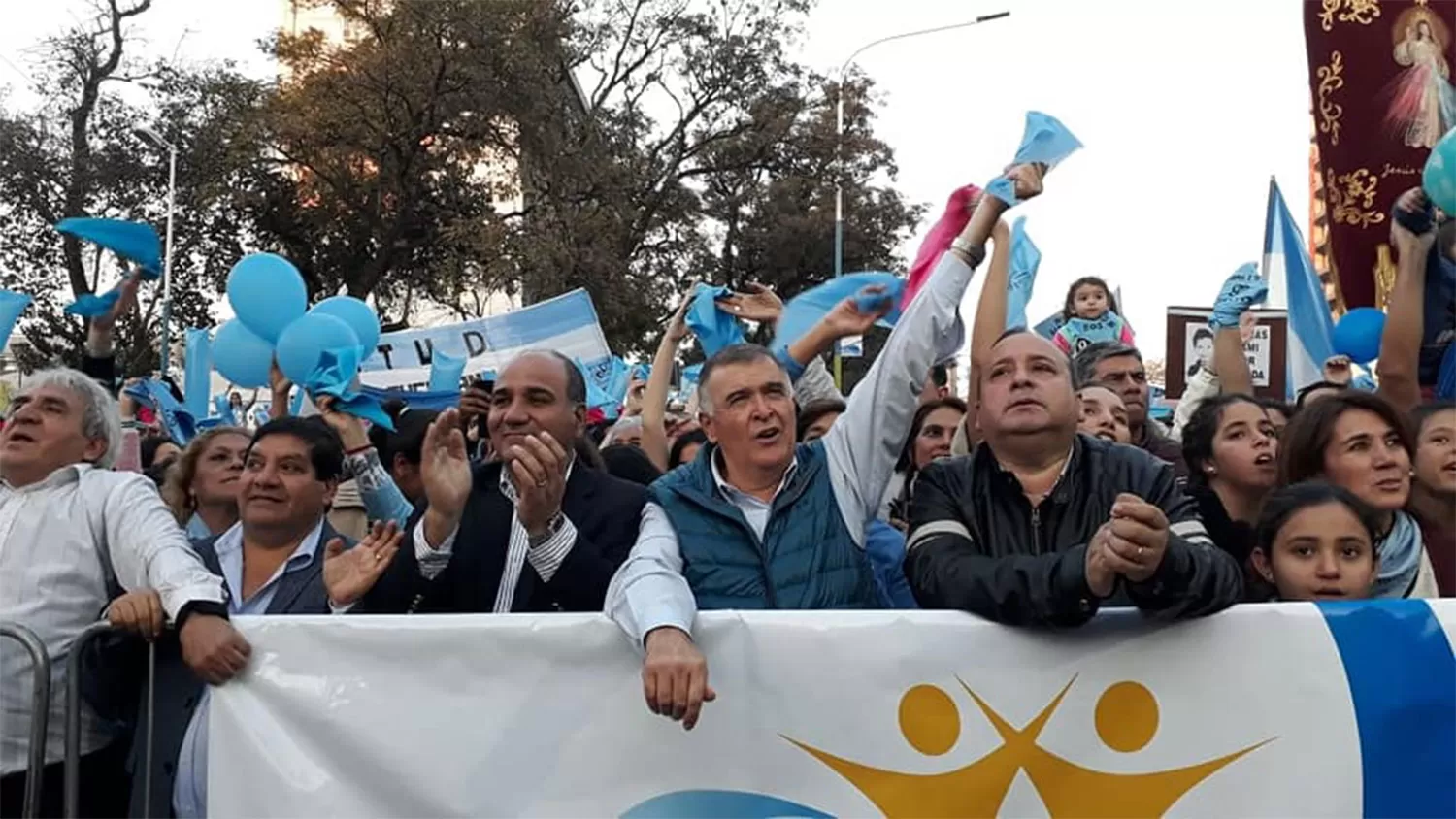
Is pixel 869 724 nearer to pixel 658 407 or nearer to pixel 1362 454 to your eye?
pixel 1362 454

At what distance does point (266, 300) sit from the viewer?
7.39 metres

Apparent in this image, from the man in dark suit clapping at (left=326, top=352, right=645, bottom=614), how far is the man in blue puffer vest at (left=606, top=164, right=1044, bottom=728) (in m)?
0.13

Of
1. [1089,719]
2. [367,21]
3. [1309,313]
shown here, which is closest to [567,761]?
A: [1089,719]

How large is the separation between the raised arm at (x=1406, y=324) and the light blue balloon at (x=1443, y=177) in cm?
21

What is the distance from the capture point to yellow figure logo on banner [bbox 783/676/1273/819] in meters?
3.00

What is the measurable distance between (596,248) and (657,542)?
21000mm

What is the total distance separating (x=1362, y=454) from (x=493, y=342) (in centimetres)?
841

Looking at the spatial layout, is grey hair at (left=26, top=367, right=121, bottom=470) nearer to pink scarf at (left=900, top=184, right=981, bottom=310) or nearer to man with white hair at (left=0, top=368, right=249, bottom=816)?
man with white hair at (left=0, top=368, right=249, bottom=816)

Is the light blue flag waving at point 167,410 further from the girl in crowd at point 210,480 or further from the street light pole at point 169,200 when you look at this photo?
the street light pole at point 169,200

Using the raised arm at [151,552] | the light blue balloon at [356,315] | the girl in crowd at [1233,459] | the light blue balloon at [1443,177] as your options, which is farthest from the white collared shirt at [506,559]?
the light blue balloon at [356,315]

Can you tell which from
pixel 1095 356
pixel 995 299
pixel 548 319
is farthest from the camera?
pixel 548 319

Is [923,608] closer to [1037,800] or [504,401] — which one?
[1037,800]

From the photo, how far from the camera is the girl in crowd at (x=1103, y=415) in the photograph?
187 inches

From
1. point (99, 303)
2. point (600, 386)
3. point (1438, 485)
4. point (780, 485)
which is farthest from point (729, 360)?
point (600, 386)
